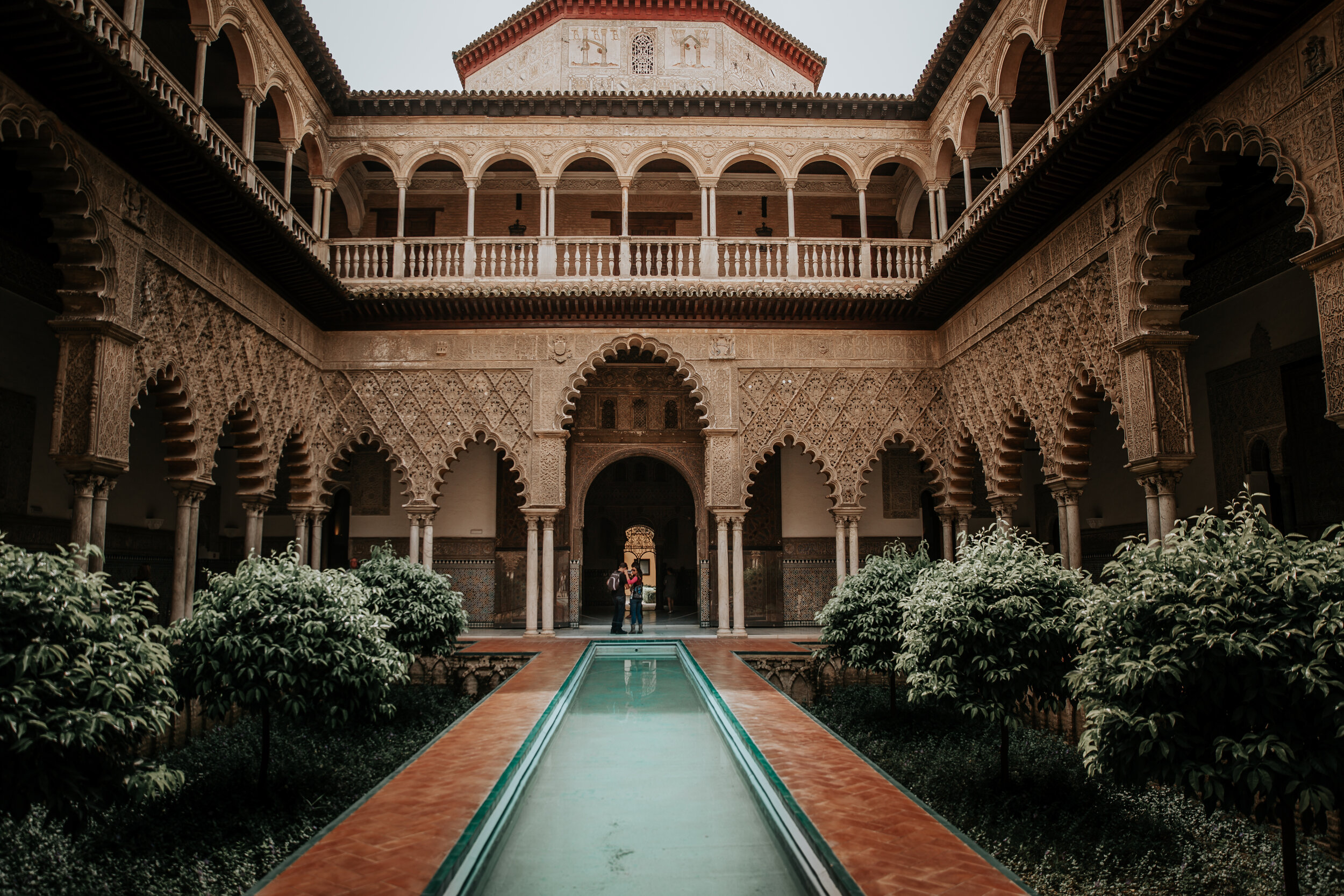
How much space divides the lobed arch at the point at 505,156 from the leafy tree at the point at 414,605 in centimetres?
611

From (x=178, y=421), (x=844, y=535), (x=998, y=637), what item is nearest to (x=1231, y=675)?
(x=998, y=637)

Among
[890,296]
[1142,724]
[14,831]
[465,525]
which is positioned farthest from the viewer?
[465,525]

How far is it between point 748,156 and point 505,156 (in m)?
3.63

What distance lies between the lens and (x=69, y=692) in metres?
3.66

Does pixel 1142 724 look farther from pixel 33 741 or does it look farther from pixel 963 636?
pixel 33 741

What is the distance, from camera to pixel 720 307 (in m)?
12.5

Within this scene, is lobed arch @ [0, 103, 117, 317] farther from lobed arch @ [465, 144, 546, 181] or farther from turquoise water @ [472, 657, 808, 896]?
lobed arch @ [465, 144, 546, 181]

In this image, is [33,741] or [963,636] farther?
[963,636]

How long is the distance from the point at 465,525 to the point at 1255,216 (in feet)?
38.5

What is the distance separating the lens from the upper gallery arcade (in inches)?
287

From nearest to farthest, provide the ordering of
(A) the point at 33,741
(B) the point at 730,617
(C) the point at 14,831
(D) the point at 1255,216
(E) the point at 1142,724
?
(A) the point at 33,741, (E) the point at 1142,724, (C) the point at 14,831, (D) the point at 1255,216, (B) the point at 730,617

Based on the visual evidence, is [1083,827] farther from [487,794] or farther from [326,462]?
[326,462]

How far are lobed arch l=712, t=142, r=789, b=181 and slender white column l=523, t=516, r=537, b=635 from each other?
19.4 feet

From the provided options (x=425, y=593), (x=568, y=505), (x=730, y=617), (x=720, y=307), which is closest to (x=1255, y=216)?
(x=720, y=307)
